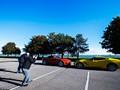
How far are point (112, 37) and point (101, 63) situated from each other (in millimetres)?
21670

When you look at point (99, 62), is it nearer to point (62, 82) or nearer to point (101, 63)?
point (101, 63)

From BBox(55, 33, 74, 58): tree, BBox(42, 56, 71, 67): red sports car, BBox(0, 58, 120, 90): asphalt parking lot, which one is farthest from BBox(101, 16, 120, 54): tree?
BBox(0, 58, 120, 90): asphalt parking lot

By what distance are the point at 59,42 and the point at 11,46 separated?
127 ft

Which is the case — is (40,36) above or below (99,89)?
Answer: above

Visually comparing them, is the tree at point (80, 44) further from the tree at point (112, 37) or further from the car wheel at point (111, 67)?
the car wheel at point (111, 67)

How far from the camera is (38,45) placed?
57.3 meters

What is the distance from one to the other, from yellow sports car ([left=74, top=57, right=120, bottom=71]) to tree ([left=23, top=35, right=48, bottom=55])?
35926 millimetres

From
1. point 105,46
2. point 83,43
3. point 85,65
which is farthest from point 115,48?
point 85,65

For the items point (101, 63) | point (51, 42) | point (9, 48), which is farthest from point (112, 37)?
point (9, 48)

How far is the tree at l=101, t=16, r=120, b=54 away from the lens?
1503 inches

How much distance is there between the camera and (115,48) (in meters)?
39.1

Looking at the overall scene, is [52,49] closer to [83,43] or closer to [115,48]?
[83,43]

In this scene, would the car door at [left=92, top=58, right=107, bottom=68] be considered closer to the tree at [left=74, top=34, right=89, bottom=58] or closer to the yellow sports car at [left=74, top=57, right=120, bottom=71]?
the yellow sports car at [left=74, top=57, right=120, bottom=71]

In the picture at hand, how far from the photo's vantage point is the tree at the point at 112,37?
38188mm
